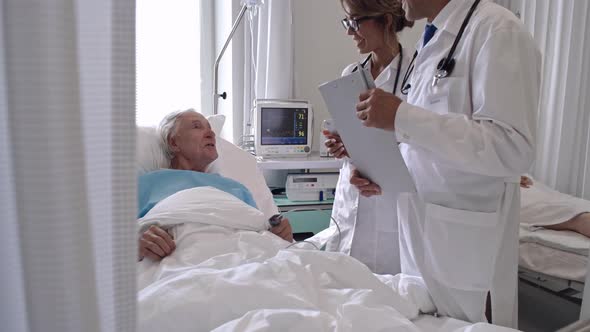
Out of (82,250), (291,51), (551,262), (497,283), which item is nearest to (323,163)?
(291,51)

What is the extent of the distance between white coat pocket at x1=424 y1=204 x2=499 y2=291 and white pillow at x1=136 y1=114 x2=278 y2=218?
924 millimetres

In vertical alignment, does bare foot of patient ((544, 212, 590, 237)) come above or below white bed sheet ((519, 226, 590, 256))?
above

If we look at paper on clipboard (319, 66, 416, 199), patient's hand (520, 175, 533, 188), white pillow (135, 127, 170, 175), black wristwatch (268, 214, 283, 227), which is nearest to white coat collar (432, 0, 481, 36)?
paper on clipboard (319, 66, 416, 199)

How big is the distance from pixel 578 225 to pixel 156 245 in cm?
166

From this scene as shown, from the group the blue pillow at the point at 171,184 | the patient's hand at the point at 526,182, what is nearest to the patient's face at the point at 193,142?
the blue pillow at the point at 171,184

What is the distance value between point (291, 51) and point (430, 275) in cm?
200

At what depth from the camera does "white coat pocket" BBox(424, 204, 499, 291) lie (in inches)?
42.9

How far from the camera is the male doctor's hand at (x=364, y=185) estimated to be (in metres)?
1.45

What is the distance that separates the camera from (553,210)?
179 centimetres

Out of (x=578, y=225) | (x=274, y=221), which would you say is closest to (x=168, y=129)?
(x=274, y=221)

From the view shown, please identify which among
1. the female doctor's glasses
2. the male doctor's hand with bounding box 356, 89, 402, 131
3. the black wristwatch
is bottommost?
the black wristwatch

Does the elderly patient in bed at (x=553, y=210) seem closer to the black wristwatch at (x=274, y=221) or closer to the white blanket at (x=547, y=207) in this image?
the white blanket at (x=547, y=207)

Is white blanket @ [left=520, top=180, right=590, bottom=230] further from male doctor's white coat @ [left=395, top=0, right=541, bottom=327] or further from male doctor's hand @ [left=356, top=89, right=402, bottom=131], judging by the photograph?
male doctor's hand @ [left=356, top=89, right=402, bottom=131]

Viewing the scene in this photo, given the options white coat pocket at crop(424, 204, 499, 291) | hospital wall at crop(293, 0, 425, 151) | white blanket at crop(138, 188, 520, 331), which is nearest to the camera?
white blanket at crop(138, 188, 520, 331)
